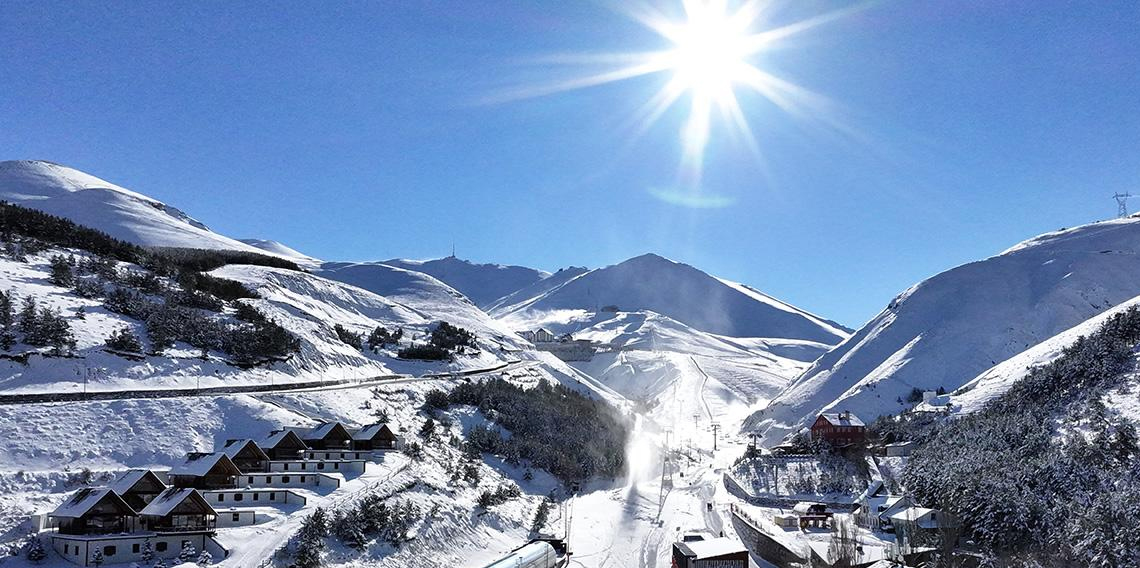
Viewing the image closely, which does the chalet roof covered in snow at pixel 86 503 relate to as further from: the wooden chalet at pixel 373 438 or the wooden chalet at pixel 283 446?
the wooden chalet at pixel 373 438

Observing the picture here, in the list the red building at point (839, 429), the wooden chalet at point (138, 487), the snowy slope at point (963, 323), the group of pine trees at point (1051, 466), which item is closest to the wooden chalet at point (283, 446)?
the wooden chalet at point (138, 487)

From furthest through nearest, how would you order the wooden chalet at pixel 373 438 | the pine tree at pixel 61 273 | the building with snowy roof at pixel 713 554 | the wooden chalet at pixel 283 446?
the pine tree at pixel 61 273
the wooden chalet at pixel 373 438
the wooden chalet at pixel 283 446
the building with snowy roof at pixel 713 554

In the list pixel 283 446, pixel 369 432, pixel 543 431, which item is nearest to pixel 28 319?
pixel 283 446

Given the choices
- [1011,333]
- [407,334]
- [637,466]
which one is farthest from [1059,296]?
[407,334]

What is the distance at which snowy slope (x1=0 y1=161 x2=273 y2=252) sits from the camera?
14675 cm

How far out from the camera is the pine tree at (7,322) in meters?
51.2

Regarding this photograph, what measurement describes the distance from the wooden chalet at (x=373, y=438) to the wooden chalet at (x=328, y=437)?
0.82 meters

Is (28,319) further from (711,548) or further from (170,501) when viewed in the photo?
(711,548)

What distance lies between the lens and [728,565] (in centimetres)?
4028

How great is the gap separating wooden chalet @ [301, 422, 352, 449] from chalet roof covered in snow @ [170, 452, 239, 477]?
9.70 metres

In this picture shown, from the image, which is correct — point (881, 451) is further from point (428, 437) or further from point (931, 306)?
point (931, 306)

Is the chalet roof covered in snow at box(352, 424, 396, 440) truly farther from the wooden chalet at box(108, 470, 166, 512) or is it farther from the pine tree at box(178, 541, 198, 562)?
the pine tree at box(178, 541, 198, 562)

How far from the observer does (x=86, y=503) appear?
34.3 metres

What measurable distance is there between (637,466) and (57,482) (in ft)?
205
